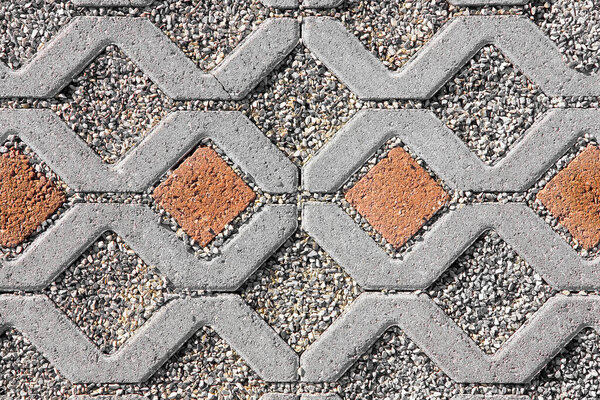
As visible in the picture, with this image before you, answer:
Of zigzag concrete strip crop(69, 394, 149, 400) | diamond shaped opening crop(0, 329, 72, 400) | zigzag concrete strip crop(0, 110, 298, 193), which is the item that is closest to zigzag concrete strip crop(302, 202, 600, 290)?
zigzag concrete strip crop(0, 110, 298, 193)

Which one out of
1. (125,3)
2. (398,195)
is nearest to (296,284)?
(398,195)

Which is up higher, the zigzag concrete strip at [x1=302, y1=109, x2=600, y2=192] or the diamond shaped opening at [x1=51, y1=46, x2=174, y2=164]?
the diamond shaped opening at [x1=51, y1=46, x2=174, y2=164]

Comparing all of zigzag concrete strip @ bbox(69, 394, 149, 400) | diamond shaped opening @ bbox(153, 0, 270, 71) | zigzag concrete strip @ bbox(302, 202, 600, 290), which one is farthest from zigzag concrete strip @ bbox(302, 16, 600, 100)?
zigzag concrete strip @ bbox(69, 394, 149, 400)

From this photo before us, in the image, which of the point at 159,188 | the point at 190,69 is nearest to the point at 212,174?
the point at 159,188

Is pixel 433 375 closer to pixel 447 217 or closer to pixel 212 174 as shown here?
pixel 447 217

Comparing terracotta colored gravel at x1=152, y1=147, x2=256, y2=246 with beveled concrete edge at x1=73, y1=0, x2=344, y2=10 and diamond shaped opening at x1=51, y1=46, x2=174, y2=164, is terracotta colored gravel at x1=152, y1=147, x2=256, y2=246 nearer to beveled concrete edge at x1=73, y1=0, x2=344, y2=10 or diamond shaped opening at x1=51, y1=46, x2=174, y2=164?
diamond shaped opening at x1=51, y1=46, x2=174, y2=164

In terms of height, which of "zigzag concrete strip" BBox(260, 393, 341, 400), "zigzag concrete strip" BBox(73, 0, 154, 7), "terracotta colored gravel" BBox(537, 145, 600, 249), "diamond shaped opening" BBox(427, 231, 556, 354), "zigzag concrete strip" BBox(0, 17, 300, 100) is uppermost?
"zigzag concrete strip" BBox(73, 0, 154, 7)
